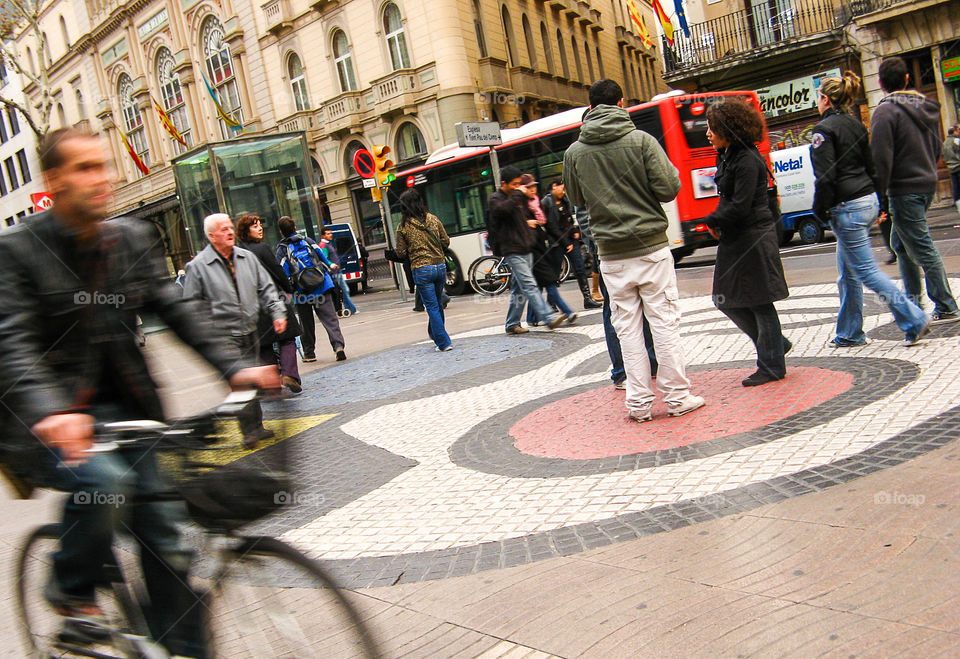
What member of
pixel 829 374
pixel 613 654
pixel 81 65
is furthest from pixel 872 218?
pixel 81 65

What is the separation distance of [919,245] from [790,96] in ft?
67.6

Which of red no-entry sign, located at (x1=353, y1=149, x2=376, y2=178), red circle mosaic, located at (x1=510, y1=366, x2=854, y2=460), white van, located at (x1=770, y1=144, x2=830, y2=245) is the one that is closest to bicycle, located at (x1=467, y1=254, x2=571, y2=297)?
red no-entry sign, located at (x1=353, y1=149, x2=376, y2=178)

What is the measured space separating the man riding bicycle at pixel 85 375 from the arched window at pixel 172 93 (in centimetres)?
4206

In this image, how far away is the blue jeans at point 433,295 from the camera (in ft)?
32.5

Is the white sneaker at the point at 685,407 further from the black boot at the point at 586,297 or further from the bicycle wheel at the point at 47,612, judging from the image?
the black boot at the point at 586,297

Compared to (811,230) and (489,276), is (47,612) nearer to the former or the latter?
(489,276)

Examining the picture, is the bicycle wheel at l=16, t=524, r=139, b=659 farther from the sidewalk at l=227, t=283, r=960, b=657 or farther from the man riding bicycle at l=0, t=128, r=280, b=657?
the sidewalk at l=227, t=283, r=960, b=657

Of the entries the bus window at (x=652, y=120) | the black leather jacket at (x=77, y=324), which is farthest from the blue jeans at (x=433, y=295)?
the bus window at (x=652, y=120)

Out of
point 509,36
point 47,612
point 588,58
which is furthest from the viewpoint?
point 588,58

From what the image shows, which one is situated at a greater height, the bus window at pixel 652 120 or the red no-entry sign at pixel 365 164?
the red no-entry sign at pixel 365 164

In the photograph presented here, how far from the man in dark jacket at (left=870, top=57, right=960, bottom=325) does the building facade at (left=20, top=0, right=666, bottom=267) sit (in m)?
20.9

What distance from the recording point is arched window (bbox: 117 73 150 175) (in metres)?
45.9

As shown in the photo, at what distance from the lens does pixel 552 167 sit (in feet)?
60.0

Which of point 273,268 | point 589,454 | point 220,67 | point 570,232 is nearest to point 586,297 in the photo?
point 570,232
